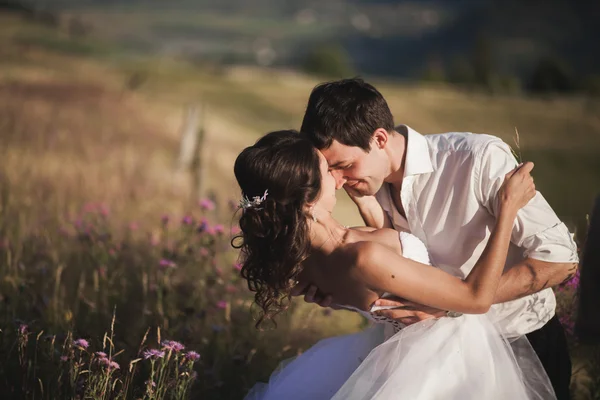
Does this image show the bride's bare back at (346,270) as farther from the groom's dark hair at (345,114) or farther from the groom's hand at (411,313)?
the groom's dark hair at (345,114)

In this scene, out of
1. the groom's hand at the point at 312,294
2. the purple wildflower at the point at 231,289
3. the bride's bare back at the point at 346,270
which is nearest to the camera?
the bride's bare back at the point at 346,270

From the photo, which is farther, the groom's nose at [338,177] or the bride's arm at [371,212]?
the bride's arm at [371,212]

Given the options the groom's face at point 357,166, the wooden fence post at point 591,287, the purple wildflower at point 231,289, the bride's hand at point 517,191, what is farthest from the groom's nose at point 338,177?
the purple wildflower at point 231,289

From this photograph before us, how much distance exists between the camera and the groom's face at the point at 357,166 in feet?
11.2

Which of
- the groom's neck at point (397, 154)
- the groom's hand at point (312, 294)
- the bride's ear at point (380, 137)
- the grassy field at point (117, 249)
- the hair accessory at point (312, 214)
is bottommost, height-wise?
the grassy field at point (117, 249)

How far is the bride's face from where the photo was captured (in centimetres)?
324

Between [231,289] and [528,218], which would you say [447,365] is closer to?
[528,218]

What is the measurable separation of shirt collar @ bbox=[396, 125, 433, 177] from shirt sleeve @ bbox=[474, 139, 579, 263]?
29cm

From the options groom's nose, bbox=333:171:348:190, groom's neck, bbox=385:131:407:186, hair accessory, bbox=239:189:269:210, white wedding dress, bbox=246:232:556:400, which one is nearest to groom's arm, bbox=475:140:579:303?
white wedding dress, bbox=246:232:556:400

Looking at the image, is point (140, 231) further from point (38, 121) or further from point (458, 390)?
point (38, 121)

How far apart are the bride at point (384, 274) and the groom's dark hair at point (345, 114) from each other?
0.62ft

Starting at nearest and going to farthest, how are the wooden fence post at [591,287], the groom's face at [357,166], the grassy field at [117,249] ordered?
the wooden fence post at [591,287], the groom's face at [357,166], the grassy field at [117,249]

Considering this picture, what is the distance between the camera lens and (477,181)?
3.29 m

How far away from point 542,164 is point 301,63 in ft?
317
